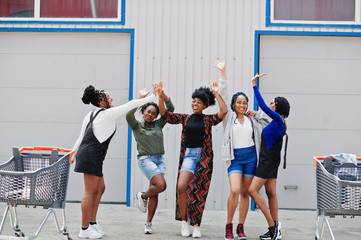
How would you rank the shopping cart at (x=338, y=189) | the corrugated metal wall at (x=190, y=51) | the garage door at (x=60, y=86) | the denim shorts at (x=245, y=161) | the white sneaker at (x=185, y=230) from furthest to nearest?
the garage door at (x=60, y=86) → the corrugated metal wall at (x=190, y=51) → the white sneaker at (x=185, y=230) → the denim shorts at (x=245, y=161) → the shopping cart at (x=338, y=189)

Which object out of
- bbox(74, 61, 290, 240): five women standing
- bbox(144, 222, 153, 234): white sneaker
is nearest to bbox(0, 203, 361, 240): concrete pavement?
bbox(144, 222, 153, 234): white sneaker

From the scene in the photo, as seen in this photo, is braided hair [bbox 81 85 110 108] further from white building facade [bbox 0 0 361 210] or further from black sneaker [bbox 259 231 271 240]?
black sneaker [bbox 259 231 271 240]

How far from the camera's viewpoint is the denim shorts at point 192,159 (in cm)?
628

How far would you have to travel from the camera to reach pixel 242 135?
6.18 m

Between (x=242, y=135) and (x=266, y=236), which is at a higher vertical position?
(x=242, y=135)

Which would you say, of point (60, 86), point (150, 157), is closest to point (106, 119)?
point (150, 157)

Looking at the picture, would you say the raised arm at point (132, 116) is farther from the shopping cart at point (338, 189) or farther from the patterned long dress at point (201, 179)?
the shopping cart at point (338, 189)

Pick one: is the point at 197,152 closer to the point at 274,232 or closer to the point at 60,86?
the point at 274,232

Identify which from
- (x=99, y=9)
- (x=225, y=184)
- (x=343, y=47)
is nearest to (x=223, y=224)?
(x=225, y=184)

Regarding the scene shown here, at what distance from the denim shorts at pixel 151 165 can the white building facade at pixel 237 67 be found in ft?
5.46

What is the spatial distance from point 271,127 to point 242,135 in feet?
1.15

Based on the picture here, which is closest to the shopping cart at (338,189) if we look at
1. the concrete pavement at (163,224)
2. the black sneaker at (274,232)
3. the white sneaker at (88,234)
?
the black sneaker at (274,232)

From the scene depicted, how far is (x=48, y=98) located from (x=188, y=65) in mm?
2374

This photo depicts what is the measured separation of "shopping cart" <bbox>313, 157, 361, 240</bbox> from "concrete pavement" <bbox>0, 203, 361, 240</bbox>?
1.00 m
